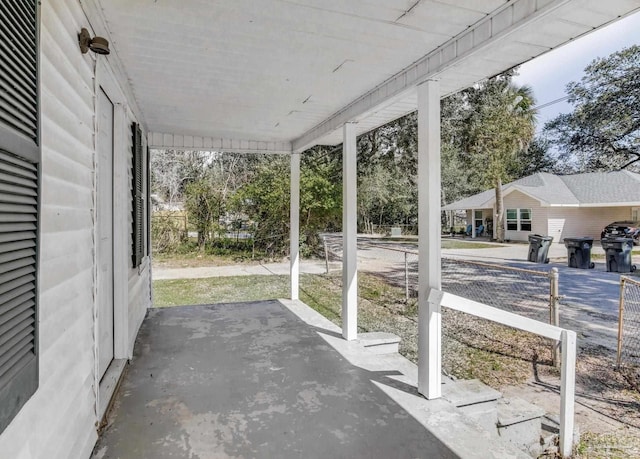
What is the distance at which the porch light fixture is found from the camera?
6.27 ft

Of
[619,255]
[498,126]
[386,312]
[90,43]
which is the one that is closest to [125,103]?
[90,43]

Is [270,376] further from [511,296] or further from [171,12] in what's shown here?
[511,296]

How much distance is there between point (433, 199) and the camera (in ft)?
9.14

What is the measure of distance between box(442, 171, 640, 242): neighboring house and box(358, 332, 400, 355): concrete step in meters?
15.8

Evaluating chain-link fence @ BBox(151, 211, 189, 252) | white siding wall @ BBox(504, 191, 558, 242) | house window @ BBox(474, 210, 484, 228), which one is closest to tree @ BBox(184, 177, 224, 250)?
chain-link fence @ BBox(151, 211, 189, 252)

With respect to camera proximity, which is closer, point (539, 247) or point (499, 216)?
point (539, 247)

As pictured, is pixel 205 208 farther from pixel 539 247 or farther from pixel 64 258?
pixel 64 258

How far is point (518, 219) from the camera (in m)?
18.4

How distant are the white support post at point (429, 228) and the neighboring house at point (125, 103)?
0.01m

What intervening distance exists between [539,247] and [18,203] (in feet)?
39.8

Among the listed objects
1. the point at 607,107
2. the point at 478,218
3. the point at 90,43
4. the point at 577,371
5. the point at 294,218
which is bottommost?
the point at 577,371

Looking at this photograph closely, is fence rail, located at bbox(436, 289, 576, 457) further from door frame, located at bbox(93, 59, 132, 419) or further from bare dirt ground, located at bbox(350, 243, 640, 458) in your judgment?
door frame, located at bbox(93, 59, 132, 419)

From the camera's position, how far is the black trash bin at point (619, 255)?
31.1 ft

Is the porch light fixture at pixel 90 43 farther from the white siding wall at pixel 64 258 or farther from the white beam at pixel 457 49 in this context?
the white beam at pixel 457 49
